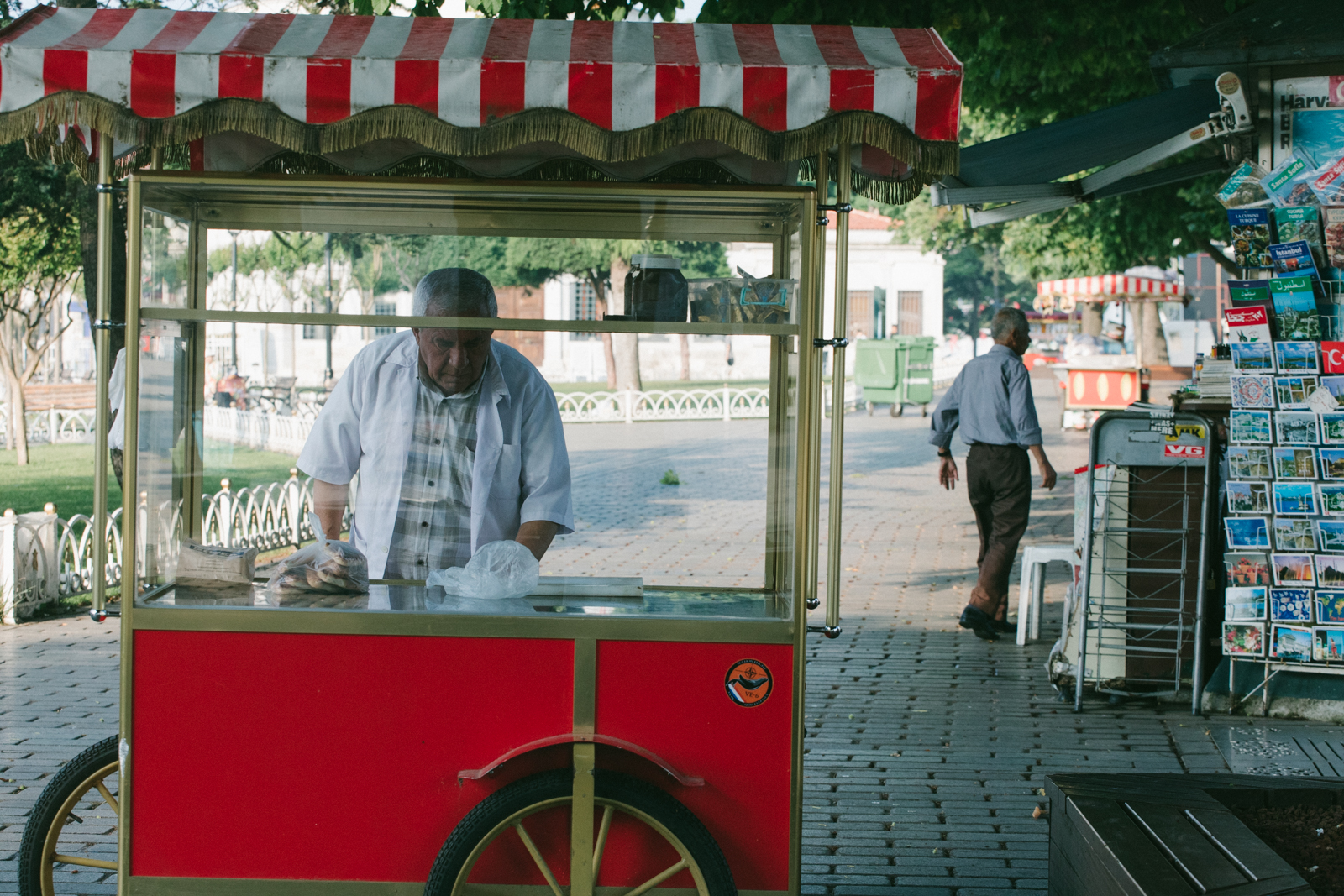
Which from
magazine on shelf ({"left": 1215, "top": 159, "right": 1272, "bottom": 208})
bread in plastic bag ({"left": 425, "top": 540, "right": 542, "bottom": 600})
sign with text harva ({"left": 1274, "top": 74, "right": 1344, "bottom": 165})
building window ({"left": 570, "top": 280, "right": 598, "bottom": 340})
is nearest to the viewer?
building window ({"left": 570, "top": 280, "right": 598, "bottom": 340})

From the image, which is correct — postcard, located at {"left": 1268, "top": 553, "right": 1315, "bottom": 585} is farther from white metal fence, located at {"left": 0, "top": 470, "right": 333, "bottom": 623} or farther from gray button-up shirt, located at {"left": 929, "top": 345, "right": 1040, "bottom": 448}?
white metal fence, located at {"left": 0, "top": 470, "right": 333, "bottom": 623}

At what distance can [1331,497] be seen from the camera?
558 centimetres

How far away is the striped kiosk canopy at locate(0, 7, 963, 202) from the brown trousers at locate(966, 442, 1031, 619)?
184 inches

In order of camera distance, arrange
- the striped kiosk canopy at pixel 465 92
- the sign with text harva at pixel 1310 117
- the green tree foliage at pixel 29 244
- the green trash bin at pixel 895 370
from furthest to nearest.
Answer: the green trash bin at pixel 895 370
the green tree foliage at pixel 29 244
the sign with text harva at pixel 1310 117
the striped kiosk canopy at pixel 465 92

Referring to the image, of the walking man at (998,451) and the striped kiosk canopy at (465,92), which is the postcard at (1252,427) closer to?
the walking man at (998,451)

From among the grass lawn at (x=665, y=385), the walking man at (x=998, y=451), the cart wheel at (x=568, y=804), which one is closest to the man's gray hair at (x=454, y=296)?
the grass lawn at (x=665, y=385)

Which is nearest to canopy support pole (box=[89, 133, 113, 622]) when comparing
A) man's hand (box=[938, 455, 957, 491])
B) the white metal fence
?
the white metal fence

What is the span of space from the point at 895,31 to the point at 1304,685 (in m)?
4.24

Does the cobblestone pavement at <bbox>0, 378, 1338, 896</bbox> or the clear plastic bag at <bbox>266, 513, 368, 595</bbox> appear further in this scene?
the cobblestone pavement at <bbox>0, 378, 1338, 896</bbox>

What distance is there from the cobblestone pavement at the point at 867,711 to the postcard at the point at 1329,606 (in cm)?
57

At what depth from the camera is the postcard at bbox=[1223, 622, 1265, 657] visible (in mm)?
5746

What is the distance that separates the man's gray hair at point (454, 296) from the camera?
339 centimetres

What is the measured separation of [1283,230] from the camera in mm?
5621

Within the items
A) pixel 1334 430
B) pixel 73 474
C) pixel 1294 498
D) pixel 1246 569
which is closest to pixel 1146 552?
pixel 1246 569
